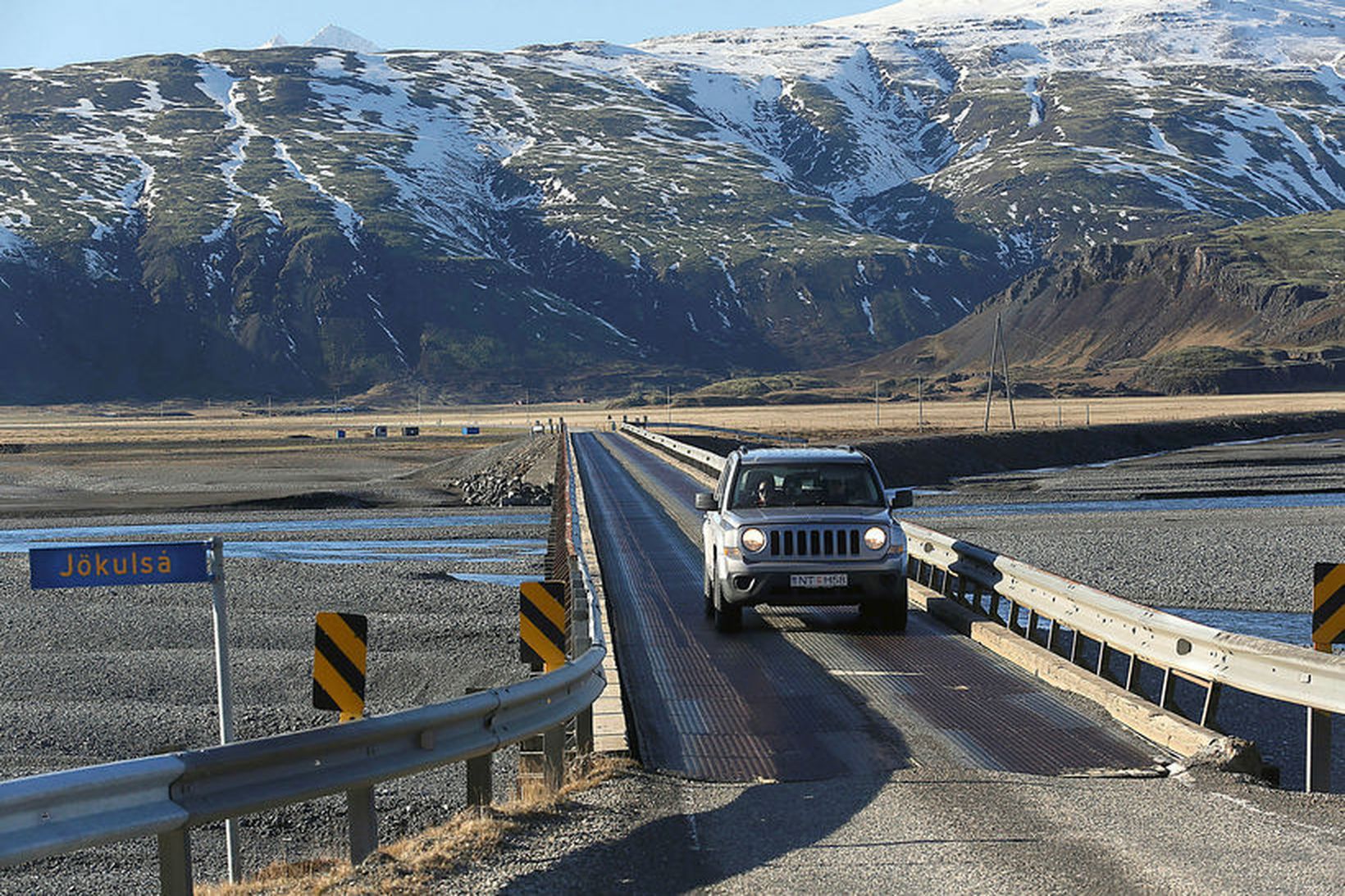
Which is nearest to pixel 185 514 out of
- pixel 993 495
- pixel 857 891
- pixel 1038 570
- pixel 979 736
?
pixel 993 495

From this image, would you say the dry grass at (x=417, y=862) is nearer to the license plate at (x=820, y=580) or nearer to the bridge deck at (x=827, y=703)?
the bridge deck at (x=827, y=703)

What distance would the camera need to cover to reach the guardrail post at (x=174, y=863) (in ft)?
21.3

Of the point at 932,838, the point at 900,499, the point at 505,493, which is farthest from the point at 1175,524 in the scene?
the point at 932,838

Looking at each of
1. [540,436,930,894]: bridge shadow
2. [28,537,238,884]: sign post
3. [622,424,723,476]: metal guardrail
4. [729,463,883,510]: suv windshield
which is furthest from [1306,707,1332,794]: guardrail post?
[622,424,723,476]: metal guardrail

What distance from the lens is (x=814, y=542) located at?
16359mm

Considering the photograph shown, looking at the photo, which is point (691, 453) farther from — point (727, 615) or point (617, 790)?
point (617, 790)

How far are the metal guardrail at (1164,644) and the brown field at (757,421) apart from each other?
2756 inches

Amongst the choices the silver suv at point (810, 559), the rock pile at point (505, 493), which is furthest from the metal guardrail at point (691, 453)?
the silver suv at point (810, 559)

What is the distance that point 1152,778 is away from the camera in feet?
32.1

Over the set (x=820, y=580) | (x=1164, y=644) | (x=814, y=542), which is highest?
(x=814, y=542)

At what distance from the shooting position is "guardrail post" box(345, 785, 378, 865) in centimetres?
782

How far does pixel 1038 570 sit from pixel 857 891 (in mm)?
8532

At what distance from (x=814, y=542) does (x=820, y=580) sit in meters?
0.41

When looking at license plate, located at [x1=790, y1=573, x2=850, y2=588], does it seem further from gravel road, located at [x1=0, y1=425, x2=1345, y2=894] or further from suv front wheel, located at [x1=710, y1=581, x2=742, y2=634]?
gravel road, located at [x1=0, y1=425, x2=1345, y2=894]
